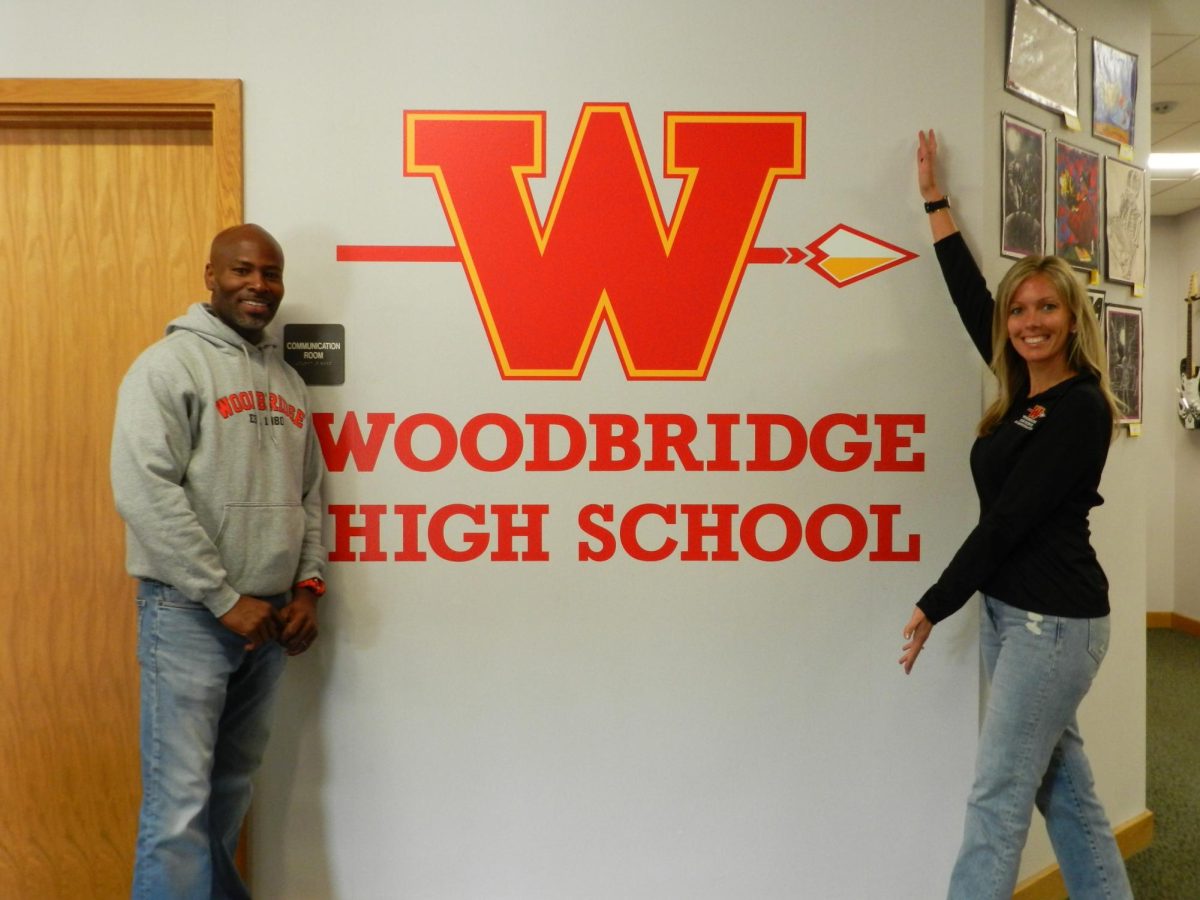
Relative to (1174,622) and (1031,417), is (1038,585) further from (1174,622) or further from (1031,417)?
(1174,622)

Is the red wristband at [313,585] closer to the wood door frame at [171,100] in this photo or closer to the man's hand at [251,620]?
the man's hand at [251,620]

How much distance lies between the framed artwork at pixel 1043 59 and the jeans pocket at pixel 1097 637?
1.39 metres

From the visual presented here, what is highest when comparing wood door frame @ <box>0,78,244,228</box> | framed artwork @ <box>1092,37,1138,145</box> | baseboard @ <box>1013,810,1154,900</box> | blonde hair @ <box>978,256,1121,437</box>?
framed artwork @ <box>1092,37,1138,145</box>

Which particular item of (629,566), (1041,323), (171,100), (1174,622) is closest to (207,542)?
(629,566)

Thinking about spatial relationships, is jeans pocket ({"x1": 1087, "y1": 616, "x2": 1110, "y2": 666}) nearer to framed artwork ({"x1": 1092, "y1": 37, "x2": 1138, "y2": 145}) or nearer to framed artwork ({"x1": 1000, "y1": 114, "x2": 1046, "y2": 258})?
framed artwork ({"x1": 1000, "y1": 114, "x2": 1046, "y2": 258})

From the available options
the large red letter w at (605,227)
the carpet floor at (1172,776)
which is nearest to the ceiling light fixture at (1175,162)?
the carpet floor at (1172,776)

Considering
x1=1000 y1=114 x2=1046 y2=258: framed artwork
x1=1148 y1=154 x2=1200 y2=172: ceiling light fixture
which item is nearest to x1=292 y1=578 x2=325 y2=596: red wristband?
x1=1000 y1=114 x2=1046 y2=258: framed artwork

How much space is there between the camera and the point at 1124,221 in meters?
2.35

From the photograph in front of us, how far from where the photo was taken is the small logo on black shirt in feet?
5.21

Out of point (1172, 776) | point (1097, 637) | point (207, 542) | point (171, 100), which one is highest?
point (171, 100)

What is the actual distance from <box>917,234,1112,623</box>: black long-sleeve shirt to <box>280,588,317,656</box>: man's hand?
136cm

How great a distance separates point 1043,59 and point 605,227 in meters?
1.33

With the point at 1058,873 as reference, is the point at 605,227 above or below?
above

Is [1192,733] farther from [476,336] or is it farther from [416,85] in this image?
[416,85]
